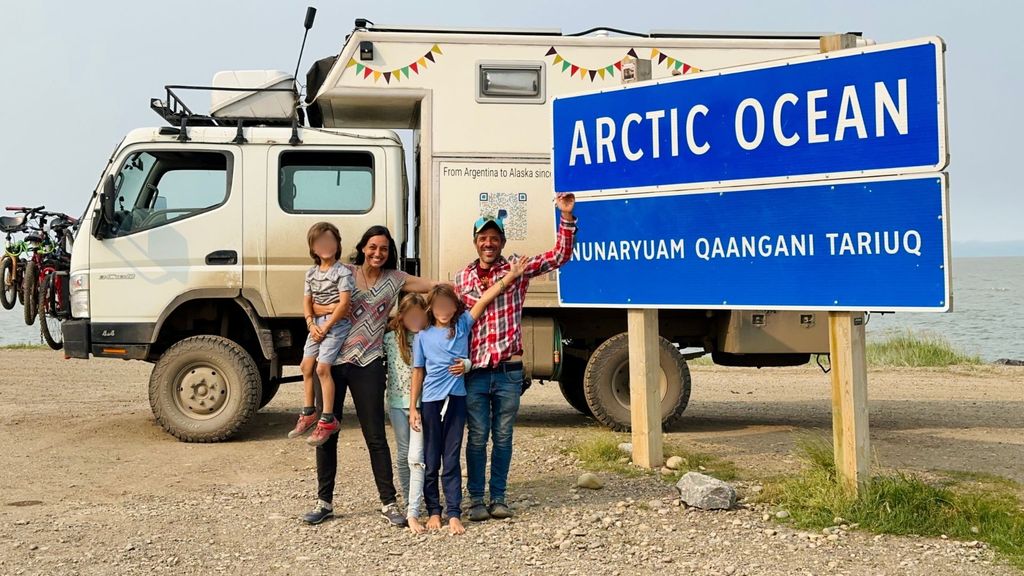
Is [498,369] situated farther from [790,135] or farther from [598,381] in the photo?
[598,381]

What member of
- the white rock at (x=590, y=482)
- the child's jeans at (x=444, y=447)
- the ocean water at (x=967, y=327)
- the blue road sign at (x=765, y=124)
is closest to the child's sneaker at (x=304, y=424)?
the child's jeans at (x=444, y=447)

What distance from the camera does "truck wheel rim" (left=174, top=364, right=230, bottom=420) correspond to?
8.52m

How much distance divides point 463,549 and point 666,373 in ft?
13.9

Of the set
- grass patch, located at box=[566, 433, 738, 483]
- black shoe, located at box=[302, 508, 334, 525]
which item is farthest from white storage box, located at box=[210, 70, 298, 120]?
black shoe, located at box=[302, 508, 334, 525]

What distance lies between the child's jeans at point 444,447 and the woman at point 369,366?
0.78 ft

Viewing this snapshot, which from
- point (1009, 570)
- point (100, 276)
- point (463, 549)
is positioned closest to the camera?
point (1009, 570)

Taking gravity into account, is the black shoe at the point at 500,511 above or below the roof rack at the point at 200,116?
below

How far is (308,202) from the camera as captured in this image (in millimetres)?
8609

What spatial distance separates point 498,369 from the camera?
5.59 metres

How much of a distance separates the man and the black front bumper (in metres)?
4.24

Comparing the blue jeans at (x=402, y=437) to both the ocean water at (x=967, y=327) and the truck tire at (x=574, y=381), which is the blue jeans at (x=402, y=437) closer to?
the truck tire at (x=574, y=381)

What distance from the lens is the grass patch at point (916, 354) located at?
54.9 ft

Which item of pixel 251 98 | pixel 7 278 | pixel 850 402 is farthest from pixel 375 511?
pixel 7 278

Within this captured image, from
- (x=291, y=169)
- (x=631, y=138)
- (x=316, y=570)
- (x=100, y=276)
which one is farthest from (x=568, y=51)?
(x=316, y=570)
